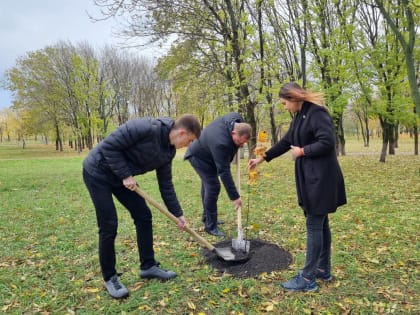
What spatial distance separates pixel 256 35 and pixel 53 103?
95.9 ft

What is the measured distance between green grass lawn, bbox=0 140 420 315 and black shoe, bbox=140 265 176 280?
89 mm

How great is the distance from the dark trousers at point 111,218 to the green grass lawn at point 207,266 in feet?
1.02

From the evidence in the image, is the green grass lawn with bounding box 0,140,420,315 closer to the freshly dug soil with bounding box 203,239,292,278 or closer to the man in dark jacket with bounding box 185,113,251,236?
the freshly dug soil with bounding box 203,239,292,278

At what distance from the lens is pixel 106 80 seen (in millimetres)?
37000

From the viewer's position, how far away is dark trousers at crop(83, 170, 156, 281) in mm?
3094

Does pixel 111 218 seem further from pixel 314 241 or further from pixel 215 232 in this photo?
pixel 215 232

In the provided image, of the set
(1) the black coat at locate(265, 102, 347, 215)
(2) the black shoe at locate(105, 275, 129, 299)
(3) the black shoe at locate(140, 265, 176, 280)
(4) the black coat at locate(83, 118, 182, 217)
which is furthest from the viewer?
(3) the black shoe at locate(140, 265, 176, 280)

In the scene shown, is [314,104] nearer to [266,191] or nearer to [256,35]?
[266,191]

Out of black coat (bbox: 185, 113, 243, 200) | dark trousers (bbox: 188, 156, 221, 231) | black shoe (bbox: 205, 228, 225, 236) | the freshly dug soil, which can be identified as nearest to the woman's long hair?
black coat (bbox: 185, 113, 243, 200)

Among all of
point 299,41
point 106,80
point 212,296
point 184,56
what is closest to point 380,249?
point 212,296

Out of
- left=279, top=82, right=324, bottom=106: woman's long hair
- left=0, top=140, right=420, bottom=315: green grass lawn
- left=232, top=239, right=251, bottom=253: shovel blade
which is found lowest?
left=0, top=140, right=420, bottom=315: green grass lawn

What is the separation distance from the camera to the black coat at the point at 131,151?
9.86 ft

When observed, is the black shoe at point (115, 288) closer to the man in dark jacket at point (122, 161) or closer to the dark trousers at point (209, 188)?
the man in dark jacket at point (122, 161)

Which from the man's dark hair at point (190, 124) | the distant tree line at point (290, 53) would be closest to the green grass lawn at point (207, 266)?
the man's dark hair at point (190, 124)
